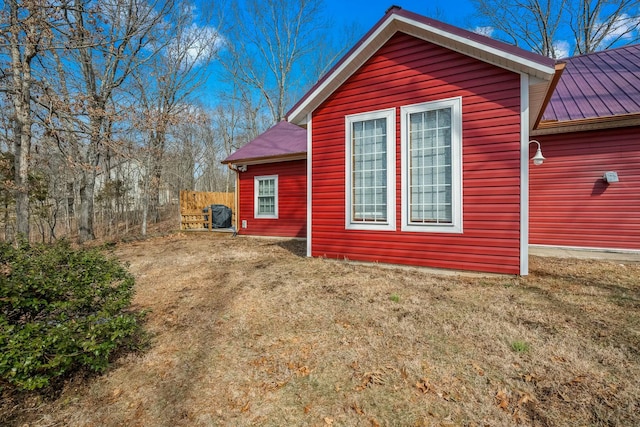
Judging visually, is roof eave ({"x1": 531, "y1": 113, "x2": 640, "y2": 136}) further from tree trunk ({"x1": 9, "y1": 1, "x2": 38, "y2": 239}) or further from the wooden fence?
the wooden fence

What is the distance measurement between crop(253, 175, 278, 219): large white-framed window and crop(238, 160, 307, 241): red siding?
0.47 feet

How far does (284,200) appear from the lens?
1026 centimetres

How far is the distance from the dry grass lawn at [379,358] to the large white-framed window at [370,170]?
1464 mm

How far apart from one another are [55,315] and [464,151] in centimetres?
573

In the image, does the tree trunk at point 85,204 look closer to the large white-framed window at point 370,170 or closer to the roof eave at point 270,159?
the roof eave at point 270,159

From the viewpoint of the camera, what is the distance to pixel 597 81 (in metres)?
7.84

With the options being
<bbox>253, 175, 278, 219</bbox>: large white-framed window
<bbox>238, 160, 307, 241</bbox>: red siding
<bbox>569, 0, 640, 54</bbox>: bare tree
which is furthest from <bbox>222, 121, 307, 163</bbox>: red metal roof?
<bbox>569, 0, 640, 54</bbox>: bare tree

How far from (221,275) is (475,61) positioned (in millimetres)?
5886

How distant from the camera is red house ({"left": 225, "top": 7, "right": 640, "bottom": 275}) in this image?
15.4ft

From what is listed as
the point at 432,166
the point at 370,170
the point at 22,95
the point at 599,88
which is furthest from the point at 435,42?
the point at 22,95

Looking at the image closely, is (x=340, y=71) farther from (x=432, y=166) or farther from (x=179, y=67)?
(x=179, y=67)

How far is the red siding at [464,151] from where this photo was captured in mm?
4730

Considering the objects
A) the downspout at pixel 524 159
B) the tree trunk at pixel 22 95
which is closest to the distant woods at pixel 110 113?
the tree trunk at pixel 22 95

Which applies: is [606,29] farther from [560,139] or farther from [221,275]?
[221,275]
